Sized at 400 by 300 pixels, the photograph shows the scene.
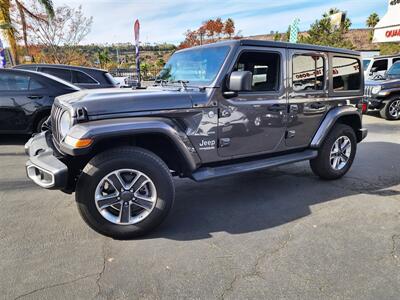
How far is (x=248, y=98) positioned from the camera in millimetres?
3525

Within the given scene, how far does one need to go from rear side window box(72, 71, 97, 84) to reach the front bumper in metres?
4.94

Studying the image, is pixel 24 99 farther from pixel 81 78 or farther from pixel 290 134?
pixel 290 134

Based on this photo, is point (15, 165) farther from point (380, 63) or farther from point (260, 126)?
point (380, 63)

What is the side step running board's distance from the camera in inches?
131

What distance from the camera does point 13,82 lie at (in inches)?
245

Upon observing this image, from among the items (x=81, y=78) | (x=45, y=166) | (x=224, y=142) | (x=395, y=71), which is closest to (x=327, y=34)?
(x=395, y=71)

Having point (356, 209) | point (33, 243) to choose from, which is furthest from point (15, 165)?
point (356, 209)

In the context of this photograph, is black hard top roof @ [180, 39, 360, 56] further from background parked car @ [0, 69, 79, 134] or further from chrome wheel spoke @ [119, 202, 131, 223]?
background parked car @ [0, 69, 79, 134]

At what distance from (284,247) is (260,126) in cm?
144

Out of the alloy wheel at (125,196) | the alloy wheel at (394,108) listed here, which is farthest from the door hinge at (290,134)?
the alloy wheel at (394,108)

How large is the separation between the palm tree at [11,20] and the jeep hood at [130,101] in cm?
1689

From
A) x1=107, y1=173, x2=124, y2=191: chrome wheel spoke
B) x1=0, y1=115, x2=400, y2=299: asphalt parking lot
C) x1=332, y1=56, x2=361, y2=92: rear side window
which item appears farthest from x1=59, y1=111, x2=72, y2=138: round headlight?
x1=332, y1=56, x2=361, y2=92: rear side window

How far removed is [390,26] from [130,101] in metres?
21.3

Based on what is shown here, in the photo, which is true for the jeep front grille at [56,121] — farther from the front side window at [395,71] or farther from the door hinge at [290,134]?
the front side window at [395,71]
